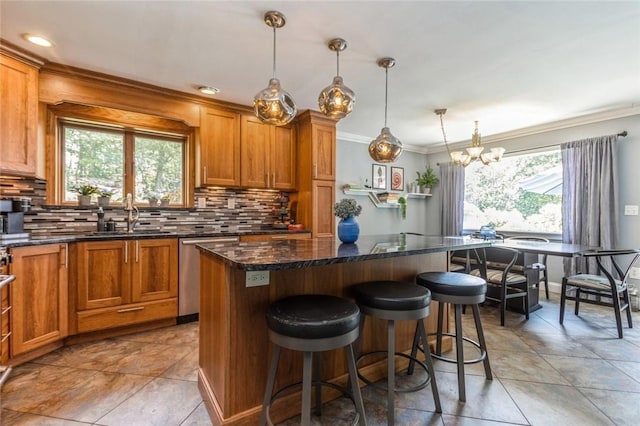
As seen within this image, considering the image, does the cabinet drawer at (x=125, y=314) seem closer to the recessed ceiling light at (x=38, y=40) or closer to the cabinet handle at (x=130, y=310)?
the cabinet handle at (x=130, y=310)

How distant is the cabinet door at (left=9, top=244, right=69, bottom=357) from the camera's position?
2.13 meters

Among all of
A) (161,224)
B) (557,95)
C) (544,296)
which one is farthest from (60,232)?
(544,296)

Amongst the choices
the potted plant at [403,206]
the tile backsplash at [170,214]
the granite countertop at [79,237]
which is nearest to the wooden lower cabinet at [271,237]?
the granite countertop at [79,237]

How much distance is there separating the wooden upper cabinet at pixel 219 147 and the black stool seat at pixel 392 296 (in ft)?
7.95

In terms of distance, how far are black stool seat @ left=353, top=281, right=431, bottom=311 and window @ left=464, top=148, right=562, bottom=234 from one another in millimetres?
3867

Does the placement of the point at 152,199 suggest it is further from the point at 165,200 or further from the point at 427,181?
the point at 427,181

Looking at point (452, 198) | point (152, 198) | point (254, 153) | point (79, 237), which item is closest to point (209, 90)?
point (254, 153)

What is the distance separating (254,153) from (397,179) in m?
2.93

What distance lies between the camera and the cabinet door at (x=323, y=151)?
3.92m

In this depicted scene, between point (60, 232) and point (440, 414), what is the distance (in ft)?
11.8

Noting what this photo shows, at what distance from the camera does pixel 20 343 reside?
7.02 feet

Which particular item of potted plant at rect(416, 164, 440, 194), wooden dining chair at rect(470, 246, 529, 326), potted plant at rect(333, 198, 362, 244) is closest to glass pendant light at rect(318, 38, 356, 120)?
potted plant at rect(333, 198, 362, 244)

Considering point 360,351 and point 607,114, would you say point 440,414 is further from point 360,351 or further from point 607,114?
point 607,114

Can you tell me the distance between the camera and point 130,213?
315 centimetres
